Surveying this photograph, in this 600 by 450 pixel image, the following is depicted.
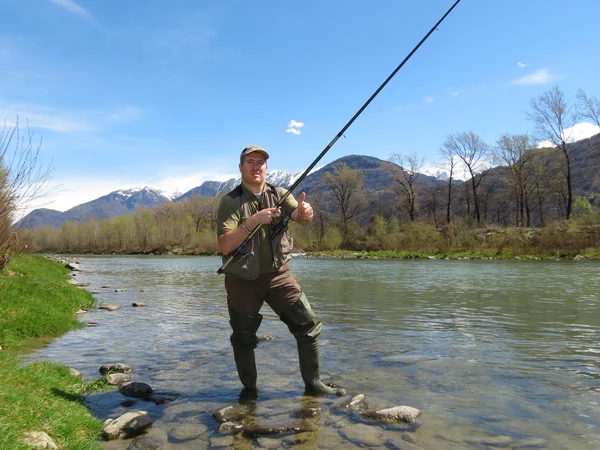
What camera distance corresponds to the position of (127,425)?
4.18 metres

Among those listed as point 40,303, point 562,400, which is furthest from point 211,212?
point 562,400

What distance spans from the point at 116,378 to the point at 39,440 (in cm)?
271

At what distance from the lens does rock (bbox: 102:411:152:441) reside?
4055mm

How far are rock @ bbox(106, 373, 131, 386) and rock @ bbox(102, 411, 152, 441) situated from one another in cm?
152

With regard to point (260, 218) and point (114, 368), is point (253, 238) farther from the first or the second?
point (114, 368)

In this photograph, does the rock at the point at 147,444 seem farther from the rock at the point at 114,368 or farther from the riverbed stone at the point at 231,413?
the rock at the point at 114,368

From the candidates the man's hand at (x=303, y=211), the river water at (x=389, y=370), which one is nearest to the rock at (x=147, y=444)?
the river water at (x=389, y=370)

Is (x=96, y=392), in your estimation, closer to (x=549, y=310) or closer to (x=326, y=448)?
(x=326, y=448)

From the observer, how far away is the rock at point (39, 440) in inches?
124

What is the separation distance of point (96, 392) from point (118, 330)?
4.61 m

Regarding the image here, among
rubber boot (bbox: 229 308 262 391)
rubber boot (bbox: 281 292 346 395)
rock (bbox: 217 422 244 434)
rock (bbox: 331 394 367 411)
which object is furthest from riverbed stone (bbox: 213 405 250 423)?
rock (bbox: 331 394 367 411)

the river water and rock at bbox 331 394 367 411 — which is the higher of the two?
rock at bbox 331 394 367 411

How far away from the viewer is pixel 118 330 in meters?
9.69

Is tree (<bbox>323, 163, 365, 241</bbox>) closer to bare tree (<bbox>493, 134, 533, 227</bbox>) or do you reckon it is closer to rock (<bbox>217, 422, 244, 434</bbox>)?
bare tree (<bbox>493, 134, 533, 227</bbox>)
